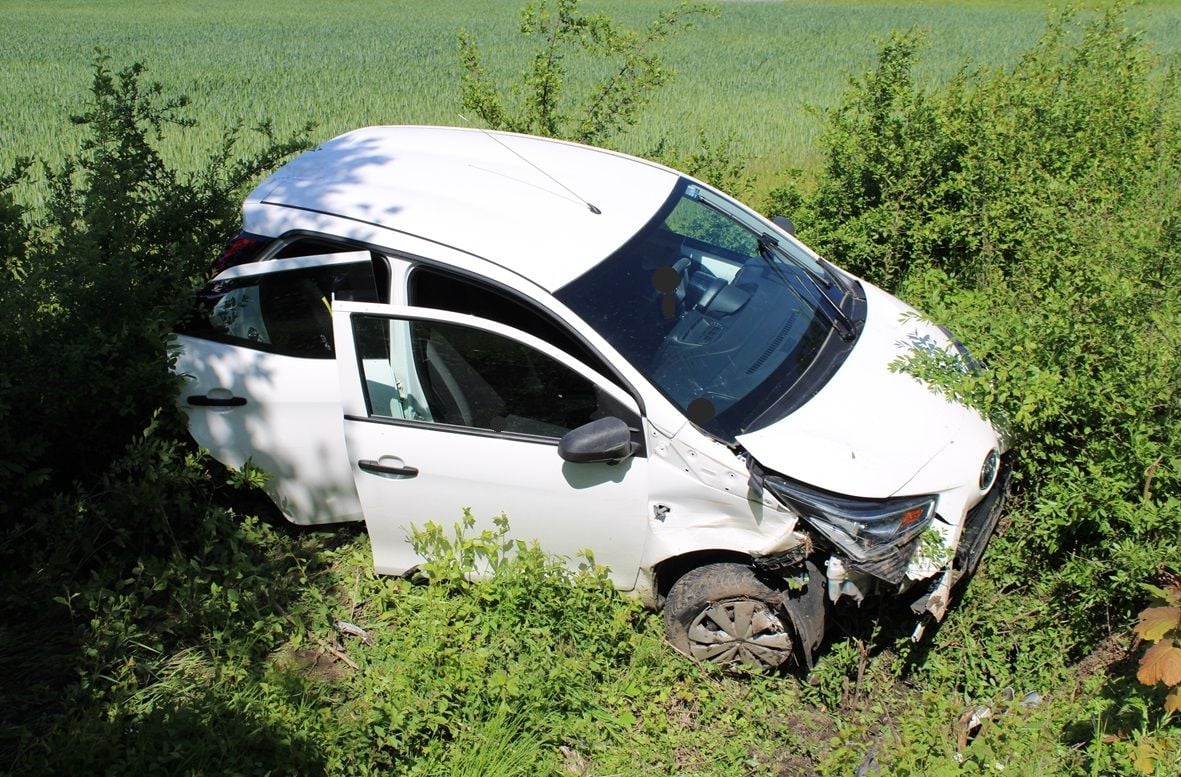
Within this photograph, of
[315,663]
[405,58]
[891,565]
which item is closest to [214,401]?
[315,663]

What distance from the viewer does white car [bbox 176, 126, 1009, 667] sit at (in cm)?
416

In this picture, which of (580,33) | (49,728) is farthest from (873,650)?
(580,33)

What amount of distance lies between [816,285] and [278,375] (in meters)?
2.73

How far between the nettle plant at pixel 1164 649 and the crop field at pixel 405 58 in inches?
202

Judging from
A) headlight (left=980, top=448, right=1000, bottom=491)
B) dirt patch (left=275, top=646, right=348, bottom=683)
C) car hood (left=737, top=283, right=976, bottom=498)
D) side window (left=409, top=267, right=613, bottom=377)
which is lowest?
dirt patch (left=275, top=646, right=348, bottom=683)

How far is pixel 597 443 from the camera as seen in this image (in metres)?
4.08

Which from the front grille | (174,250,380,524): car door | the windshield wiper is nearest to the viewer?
the front grille

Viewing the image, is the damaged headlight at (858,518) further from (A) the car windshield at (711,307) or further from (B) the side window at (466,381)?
(B) the side window at (466,381)

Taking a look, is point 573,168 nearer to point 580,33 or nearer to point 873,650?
point 873,650

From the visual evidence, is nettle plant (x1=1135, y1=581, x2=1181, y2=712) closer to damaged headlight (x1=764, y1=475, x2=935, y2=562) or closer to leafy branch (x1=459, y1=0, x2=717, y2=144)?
damaged headlight (x1=764, y1=475, x2=935, y2=562)

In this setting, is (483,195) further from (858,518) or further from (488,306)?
(858,518)

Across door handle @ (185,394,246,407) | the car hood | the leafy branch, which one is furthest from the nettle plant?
the leafy branch

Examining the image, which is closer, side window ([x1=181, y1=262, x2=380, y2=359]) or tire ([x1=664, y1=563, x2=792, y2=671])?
tire ([x1=664, y1=563, x2=792, y2=671])

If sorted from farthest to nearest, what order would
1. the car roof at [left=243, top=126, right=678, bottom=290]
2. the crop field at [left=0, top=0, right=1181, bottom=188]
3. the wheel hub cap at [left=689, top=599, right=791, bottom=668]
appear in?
1. the crop field at [left=0, top=0, right=1181, bottom=188]
2. the car roof at [left=243, top=126, right=678, bottom=290]
3. the wheel hub cap at [left=689, top=599, right=791, bottom=668]
